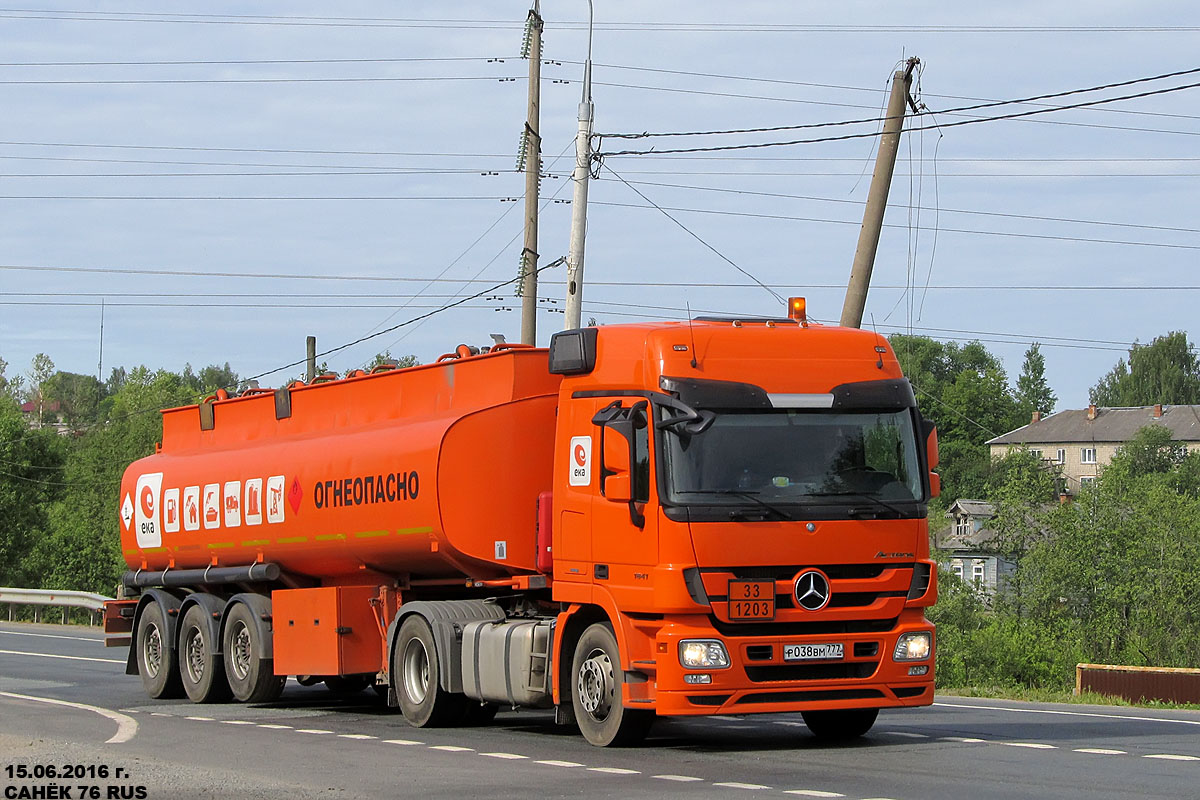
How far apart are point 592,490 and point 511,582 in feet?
6.04

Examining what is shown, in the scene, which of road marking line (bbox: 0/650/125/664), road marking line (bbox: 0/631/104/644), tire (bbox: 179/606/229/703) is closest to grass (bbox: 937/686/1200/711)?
tire (bbox: 179/606/229/703)

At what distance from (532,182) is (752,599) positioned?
1978cm

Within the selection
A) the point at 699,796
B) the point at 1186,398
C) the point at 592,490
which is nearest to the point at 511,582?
the point at 592,490

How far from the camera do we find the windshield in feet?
42.3

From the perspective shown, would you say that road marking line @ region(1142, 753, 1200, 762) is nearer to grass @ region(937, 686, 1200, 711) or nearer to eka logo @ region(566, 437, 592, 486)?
eka logo @ region(566, 437, 592, 486)

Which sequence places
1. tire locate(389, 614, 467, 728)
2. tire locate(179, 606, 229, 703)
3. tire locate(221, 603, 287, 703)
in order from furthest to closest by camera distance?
tire locate(179, 606, 229, 703) → tire locate(221, 603, 287, 703) → tire locate(389, 614, 467, 728)

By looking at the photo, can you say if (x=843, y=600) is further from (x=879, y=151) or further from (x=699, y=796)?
(x=879, y=151)

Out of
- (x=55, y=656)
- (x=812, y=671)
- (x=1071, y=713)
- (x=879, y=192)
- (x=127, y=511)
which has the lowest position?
(x=55, y=656)

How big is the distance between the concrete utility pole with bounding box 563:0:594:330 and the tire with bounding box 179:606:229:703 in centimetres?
812

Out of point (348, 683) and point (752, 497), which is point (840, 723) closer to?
point (752, 497)

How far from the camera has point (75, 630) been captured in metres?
39.5

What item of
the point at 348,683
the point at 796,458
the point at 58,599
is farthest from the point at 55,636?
the point at 796,458

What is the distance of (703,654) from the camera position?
41.8 feet

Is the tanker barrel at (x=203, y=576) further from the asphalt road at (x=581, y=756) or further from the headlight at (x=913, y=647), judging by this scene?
the headlight at (x=913, y=647)
